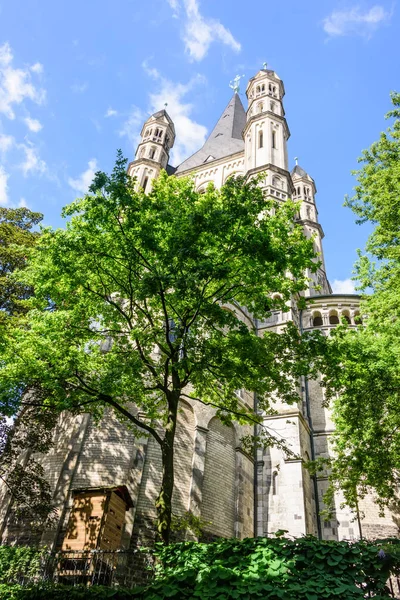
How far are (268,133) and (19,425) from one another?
26218 millimetres

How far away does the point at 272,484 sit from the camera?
17.1 meters

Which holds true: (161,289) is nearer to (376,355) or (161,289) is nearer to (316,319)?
(376,355)

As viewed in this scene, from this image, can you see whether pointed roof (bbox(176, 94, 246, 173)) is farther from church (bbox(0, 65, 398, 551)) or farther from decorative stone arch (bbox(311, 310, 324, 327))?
church (bbox(0, 65, 398, 551))

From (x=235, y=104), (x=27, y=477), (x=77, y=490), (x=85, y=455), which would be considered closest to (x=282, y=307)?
(x=77, y=490)

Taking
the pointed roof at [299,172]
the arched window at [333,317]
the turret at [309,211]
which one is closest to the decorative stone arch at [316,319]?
the arched window at [333,317]

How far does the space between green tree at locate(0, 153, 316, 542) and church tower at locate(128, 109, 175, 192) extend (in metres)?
24.1

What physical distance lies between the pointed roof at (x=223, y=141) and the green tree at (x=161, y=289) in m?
31.0

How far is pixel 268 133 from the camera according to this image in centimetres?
3281

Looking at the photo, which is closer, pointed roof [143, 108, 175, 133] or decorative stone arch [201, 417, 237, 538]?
decorative stone arch [201, 417, 237, 538]

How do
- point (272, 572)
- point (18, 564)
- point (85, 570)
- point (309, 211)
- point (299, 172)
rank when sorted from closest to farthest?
point (272, 572)
point (85, 570)
point (18, 564)
point (309, 211)
point (299, 172)

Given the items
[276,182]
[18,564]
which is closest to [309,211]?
[276,182]

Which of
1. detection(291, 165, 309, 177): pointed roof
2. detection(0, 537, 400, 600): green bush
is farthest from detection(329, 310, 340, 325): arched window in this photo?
detection(291, 165, 309, 177): pointed roof

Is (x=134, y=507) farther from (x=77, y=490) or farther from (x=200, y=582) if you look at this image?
(x=200, y=582)

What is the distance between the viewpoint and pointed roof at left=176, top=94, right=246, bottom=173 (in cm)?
4181
